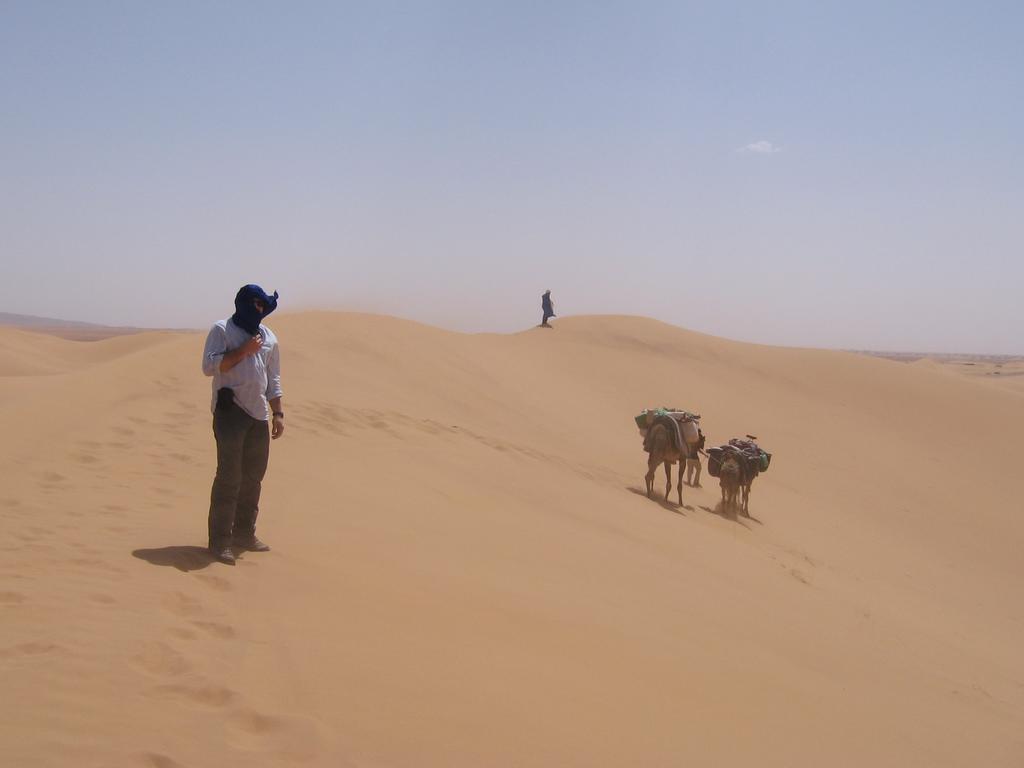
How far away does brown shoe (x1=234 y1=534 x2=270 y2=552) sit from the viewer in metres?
5.56

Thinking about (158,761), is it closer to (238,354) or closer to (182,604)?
(182,604)

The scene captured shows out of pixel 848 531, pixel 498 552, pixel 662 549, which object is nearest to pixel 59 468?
pixel 498 552

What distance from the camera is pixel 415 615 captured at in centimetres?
475

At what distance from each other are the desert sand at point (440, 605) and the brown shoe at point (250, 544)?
0.45ft

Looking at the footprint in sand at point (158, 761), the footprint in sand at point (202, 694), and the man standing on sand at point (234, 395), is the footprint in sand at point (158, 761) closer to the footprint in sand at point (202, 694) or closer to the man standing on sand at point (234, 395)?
the footprint in sand at point (202, 694)

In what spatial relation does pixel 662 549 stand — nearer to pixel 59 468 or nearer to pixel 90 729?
pixel 59 468

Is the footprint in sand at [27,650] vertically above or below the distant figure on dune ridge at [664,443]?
Answer: below

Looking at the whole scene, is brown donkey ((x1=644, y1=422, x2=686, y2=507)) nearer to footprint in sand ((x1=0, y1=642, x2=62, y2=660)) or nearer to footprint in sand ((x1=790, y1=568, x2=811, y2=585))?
footprint in sand ((x1=790, y1=568, x2=811, y2=585))

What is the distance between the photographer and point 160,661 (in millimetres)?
3670

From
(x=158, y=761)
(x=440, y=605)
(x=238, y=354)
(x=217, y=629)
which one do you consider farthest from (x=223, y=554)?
(x=158, y=761)

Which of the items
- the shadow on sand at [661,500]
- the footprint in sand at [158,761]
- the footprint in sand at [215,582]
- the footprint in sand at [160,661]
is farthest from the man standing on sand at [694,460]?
A: the footprint in sand at [158,761]

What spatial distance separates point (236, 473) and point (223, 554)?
0.54 meters

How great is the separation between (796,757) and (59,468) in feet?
22.0

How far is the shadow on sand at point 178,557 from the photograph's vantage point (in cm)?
503
